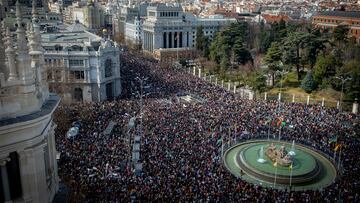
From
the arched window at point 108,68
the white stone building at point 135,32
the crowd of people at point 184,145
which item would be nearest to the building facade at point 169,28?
the white stone building at point 135,32

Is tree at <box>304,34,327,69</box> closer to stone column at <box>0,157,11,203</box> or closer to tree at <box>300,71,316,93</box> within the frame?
tree at <box>300,71,316,93</box>

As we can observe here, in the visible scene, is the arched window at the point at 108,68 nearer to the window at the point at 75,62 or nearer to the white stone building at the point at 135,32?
the window at the point at 75,62

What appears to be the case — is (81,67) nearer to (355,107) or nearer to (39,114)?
(355,107)

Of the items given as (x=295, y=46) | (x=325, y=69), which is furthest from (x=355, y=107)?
(x=295, y=46)

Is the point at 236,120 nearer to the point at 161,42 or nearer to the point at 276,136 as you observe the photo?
the point at 276,136

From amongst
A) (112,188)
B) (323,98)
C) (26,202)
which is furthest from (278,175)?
(323,98)

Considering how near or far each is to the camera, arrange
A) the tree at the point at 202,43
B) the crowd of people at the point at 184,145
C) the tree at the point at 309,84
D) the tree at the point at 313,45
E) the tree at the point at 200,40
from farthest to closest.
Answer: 1. the tree at the point at 200,40
2. the tree at the point at 202,43
3. the tree at the point at 313,45
4. the tree at the point at 309,84
5. the crowd of people at the point at 184,145
